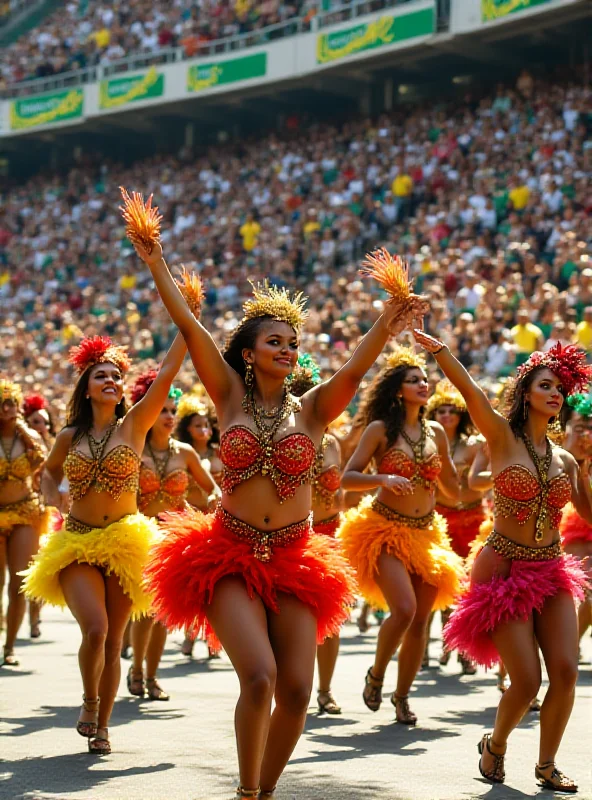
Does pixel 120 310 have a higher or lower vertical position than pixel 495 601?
higher

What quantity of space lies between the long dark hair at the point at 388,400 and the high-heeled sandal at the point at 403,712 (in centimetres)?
169

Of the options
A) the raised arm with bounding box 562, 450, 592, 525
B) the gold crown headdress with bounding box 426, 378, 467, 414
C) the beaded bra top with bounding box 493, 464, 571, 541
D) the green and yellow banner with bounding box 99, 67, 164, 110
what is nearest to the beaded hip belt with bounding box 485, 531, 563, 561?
the beaded bra top with bounding box 493, 464, 571, 541

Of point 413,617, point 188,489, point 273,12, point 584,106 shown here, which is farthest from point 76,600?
point 273,12

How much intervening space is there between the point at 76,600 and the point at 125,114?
28.9 m

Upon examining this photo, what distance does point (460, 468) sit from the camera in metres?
11.8

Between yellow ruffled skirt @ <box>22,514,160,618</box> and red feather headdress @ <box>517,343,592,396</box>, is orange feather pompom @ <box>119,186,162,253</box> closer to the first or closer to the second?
yellow ruffled skirt @ <box>22,514,160,618</box>

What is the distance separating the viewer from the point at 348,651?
40.8 feet

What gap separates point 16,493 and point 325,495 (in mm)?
2807

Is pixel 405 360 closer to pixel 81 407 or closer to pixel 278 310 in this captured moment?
pixel 81 407

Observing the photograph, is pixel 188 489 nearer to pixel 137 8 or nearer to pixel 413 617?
pixel 413 617

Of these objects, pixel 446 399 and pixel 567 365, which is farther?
pixel 446 399

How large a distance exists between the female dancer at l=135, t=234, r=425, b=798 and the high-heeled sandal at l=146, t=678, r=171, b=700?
354 centimetres

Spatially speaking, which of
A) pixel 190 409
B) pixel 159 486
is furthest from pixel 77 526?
pixel 190 409

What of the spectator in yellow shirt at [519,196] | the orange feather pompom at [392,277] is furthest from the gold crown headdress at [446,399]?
the spectator in yellow shirt at [519,196]
